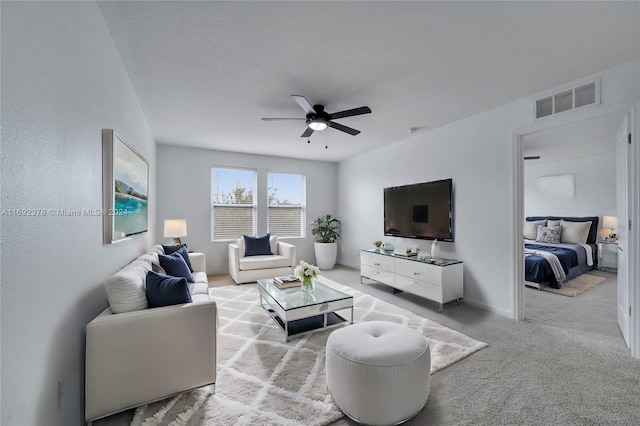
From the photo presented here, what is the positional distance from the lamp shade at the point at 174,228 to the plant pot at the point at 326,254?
2773 millimetres

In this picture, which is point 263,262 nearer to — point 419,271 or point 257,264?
point 257,264

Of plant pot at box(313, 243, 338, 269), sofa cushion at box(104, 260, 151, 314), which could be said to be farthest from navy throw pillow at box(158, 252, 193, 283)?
plant pot at box(313, 243, 338, 269)

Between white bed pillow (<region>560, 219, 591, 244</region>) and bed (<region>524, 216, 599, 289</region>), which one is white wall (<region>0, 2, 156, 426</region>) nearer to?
bed (<region>524, 216, 599, 289</region>)

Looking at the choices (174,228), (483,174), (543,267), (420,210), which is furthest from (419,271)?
(174,228)

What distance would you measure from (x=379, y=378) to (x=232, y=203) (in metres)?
4.85

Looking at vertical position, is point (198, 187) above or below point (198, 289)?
above

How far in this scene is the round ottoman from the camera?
61.1 inches

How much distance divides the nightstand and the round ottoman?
20.0 ft

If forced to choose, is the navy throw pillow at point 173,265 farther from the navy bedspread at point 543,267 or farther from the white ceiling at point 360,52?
the navy bedspread at point 543,267

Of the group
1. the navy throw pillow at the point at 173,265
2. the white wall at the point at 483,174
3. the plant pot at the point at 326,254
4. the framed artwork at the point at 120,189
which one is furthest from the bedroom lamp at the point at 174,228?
the white wall at the point at 483,174

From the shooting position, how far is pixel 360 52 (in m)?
2.19

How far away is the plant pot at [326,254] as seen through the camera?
5922mm

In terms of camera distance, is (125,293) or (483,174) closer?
(125,293)

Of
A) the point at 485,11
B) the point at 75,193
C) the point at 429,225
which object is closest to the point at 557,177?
the point at 429,225
